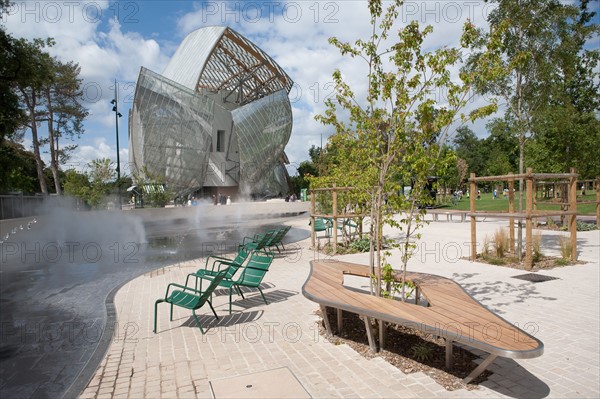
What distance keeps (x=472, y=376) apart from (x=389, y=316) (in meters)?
0.95

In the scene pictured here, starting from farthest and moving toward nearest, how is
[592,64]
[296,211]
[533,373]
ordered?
[296,211] → [592,64] → [533,373]

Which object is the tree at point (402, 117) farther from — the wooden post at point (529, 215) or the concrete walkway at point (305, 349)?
the wooden post at point (529, 215)

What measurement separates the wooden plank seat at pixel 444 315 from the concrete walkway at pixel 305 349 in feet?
1.71

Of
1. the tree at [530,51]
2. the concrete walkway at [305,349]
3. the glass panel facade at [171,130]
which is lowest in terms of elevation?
the concrete walkway at [305,349]

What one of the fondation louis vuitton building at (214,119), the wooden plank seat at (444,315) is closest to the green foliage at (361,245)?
the wooden plank seat at (444,315)

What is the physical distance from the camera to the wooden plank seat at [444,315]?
3328 mm

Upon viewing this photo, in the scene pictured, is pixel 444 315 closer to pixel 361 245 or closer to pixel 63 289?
pixel 63 289

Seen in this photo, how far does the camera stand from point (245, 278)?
7.34m

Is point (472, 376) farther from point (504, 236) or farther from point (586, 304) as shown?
point (504, 236)

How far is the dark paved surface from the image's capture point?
4.54m

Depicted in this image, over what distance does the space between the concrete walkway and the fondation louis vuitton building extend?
4245 centimetres

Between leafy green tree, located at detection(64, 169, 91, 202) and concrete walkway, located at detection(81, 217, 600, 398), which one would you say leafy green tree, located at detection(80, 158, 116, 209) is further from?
concrete walkway, located at detection(81, 217, 600, 398)

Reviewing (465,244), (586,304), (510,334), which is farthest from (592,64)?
(510,334)

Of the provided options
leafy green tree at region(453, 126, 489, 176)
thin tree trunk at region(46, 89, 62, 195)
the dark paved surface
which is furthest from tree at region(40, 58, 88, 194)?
leafy green tree at region(453, 126, 489, 176)
